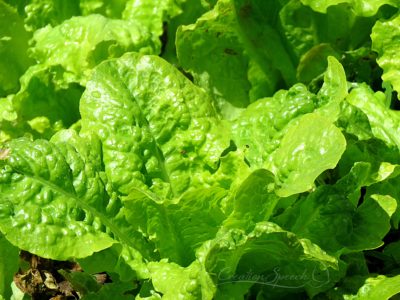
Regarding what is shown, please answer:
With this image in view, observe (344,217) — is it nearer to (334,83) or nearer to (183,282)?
(334,83)

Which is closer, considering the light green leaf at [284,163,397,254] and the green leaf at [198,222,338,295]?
the green leaf at [198,222,338,295]

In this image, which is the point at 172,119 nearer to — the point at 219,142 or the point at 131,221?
the point at 219,142

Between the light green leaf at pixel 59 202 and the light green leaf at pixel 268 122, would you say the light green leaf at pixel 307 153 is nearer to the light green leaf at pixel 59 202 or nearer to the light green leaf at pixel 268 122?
the light green leaf at pixel 268 122

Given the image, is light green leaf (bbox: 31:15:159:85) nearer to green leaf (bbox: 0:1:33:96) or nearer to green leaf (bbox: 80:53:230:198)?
green leaf (bbox: 0:1:33:96)

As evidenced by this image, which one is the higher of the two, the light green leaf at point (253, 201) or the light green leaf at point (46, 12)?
the light green leaf at point (46, 12)

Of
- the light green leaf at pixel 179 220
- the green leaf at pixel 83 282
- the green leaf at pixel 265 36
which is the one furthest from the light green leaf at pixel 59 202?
the green leaf at pixel 265 36

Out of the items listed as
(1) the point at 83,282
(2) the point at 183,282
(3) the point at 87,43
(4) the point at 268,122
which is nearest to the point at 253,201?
(2) the point at 183,282

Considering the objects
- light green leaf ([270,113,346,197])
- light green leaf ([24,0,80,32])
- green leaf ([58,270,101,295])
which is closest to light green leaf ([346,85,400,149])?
light green leaf ([270,113,346,197])
